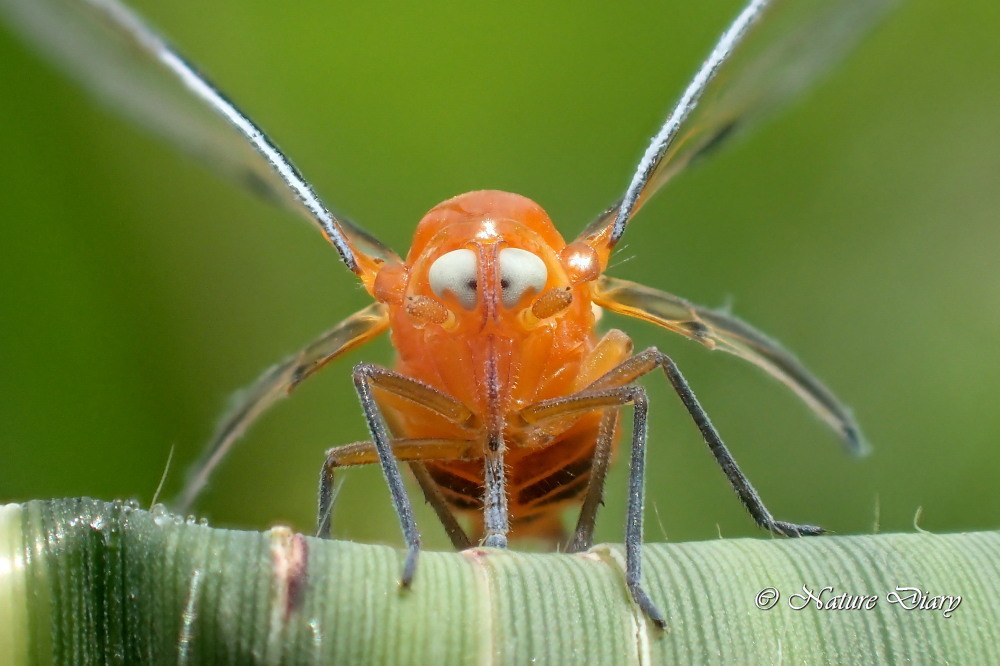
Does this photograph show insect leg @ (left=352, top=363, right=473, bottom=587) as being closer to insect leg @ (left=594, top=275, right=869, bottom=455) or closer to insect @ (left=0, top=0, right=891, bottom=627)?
insect @ (left=0, top=0, right=891, bottom=627)

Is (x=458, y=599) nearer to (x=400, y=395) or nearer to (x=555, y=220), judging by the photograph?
(x=400, y=395)

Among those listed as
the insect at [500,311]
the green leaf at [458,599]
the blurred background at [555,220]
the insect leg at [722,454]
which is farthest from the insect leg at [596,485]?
the blurred background at [555,220]

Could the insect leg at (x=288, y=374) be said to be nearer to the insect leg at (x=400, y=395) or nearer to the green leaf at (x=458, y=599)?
the insect leg at (x=400, y=395)

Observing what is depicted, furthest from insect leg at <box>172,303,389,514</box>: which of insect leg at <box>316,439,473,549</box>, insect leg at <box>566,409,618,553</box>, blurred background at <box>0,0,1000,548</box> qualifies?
blurred background at <box>0,0,1000,548</box>

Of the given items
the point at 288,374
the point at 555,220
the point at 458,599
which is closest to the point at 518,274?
the point at 288,374

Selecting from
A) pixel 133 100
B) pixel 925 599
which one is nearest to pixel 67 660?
pixel 925 599

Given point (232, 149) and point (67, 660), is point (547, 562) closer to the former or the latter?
point (67, 660)
